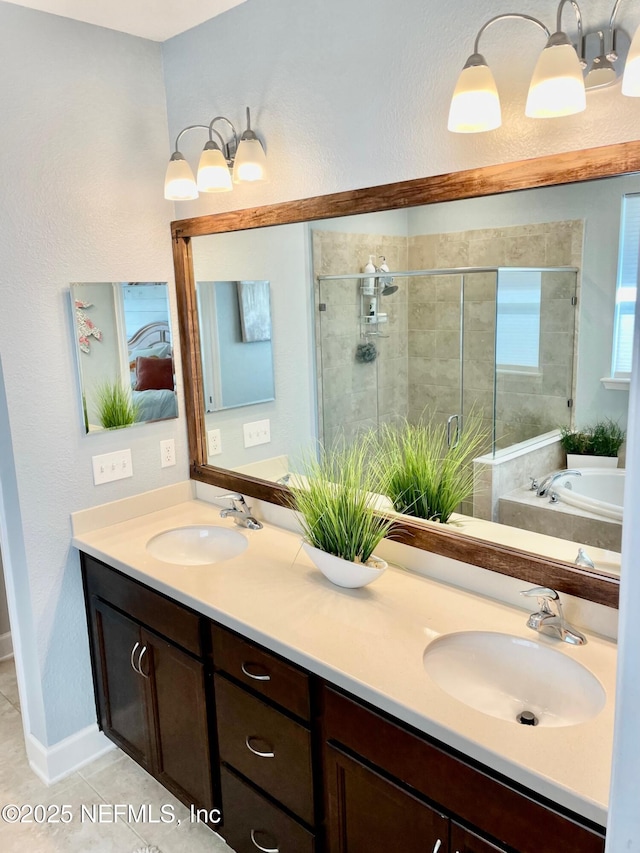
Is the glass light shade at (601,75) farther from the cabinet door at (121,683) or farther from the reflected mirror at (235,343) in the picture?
the cabinet door at (121,683)

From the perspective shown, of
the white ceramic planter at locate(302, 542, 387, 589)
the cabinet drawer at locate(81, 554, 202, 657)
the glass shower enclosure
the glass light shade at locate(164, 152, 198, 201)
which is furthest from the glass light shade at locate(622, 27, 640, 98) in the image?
the cabinet drawer at locate(81, 554, 202, 657)

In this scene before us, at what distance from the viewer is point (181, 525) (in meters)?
2.37

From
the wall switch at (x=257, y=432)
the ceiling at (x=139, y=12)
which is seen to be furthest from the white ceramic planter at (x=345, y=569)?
the ceiling at (x=139, y=12)

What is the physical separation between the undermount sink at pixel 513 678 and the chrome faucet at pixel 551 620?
51mm

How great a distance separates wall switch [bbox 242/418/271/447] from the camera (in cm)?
235

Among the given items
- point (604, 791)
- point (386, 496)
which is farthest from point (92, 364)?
point (604, 791)

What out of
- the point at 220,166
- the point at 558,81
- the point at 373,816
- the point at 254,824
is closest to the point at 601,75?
the point at 558,81

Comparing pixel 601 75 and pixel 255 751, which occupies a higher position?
pixel 601 75

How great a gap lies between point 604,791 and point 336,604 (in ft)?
2.63

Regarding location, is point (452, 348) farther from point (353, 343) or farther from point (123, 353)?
point (123, 353)

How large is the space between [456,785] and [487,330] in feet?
3.45

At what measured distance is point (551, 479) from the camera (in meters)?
1.57

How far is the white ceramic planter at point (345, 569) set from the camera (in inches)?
68.6

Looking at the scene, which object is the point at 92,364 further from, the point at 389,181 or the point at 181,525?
the point at 389,181
